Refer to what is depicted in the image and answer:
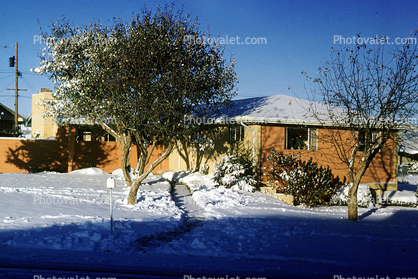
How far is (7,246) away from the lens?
5746 millimetres

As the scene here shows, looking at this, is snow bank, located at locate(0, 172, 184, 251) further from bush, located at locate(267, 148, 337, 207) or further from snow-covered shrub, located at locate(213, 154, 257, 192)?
bush, located at locate(267, 148, 337, 207)

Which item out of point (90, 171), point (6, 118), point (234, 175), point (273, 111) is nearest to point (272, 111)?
point (273, 111)

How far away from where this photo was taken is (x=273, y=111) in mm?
15562

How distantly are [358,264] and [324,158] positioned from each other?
1035cm

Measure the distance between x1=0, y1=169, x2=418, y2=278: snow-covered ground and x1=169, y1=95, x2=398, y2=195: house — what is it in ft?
12.9

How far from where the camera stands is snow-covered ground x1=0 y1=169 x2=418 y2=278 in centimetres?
520

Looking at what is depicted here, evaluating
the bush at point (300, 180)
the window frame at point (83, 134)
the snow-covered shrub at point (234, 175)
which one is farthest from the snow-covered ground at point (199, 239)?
the window frame at point (83, 134)

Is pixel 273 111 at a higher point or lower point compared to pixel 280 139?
higher

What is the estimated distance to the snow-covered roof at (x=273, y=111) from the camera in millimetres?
14070

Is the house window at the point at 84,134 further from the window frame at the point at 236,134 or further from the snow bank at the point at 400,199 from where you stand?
the snow bank at the point at 400,199

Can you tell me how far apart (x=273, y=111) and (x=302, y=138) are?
194 centimetres

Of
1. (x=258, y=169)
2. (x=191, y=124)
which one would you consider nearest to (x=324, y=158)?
(x=258, y=169)

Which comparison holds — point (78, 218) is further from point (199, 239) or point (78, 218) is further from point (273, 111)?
point (273, 111)

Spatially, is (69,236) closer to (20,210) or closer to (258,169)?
(20,210)
